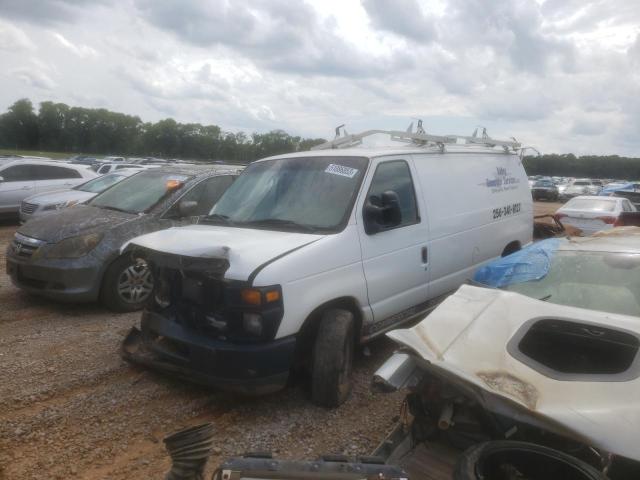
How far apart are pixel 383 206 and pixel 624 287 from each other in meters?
1.83

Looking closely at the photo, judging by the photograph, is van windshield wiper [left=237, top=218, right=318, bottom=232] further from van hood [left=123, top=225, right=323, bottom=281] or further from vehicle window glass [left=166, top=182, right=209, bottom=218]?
vehicle window glass [left=166, top=182, right=209, bottom=218]

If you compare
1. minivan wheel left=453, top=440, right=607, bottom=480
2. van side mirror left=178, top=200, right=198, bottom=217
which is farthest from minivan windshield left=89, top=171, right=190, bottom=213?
minivan wheel left=453, top=440, right=607, bottom=480

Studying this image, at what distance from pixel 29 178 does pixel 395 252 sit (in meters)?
12.3

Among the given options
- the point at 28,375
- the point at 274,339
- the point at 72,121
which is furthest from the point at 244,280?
the point at 72,121

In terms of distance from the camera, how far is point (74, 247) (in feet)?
18.4

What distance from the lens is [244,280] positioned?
340cm

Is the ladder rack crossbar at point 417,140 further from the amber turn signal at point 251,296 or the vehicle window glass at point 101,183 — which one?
the vehicle window glass at point 101,183

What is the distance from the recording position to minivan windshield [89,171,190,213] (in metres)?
6.41

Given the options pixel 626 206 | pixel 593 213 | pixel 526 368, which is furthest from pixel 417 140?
pixel 626 206

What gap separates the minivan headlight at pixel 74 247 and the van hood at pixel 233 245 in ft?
5.86

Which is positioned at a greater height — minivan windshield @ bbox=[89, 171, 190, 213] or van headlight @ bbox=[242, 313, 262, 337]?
minivan windshield @ bbox=[89, 171, 190, 213]

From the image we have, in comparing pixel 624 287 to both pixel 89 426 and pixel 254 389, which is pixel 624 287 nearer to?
pixel 254 389

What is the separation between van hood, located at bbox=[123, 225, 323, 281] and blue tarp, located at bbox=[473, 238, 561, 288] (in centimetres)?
139

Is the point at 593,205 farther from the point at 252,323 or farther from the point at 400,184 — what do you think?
the point at 252,323
